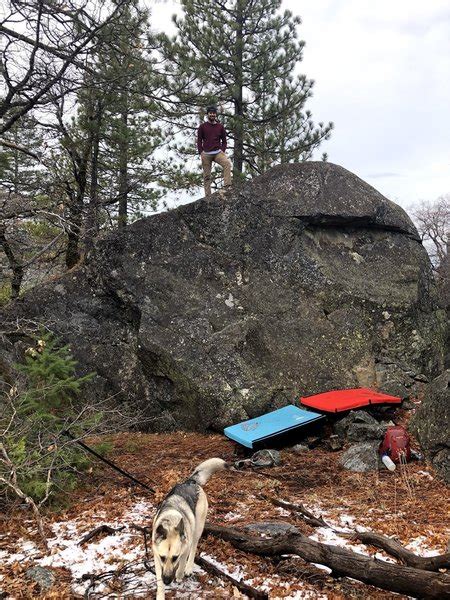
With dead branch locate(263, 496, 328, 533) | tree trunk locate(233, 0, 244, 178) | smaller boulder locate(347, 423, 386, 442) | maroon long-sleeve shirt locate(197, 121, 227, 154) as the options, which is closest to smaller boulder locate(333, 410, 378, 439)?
smaller boulder locate(347, 423, 386, 442)

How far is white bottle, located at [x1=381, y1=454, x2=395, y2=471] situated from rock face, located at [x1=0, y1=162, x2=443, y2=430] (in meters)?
2.27

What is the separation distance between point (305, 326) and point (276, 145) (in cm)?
1048

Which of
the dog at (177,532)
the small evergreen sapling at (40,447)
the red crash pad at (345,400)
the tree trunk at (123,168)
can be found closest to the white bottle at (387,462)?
the red crash pad at (345,400)

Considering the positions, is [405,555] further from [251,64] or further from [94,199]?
[251,64]

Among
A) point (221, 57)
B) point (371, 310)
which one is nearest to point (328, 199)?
point (371, 310)

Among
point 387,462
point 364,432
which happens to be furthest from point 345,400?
point 387,462

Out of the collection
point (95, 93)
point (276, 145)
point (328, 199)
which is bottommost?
point (328, 199)

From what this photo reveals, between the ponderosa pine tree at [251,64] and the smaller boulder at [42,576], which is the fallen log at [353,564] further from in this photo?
the ponderosa pine tree at [251,64]

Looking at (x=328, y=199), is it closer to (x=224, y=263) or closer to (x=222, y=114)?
(x=224, y=263)

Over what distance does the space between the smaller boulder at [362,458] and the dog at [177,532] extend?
3.04m

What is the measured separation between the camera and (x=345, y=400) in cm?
733

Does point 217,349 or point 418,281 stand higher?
point 418,281

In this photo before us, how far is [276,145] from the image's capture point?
1738 centimetres

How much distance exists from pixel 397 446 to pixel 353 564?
3.12 m
